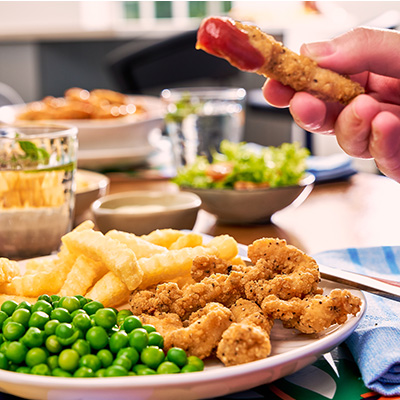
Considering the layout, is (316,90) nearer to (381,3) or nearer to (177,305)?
(177,305)

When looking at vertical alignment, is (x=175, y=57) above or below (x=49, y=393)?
below

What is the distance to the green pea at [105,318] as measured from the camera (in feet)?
2.76

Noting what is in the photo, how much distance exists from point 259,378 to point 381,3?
7.68 meters

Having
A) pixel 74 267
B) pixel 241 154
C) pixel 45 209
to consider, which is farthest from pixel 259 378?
pixel 241 154

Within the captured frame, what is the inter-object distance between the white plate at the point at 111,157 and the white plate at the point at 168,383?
1.72m

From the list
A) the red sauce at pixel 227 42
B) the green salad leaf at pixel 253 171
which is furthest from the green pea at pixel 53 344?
the green salad leaf at pixel 253 171

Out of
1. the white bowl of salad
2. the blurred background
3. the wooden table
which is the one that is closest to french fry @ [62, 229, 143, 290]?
the wooden table

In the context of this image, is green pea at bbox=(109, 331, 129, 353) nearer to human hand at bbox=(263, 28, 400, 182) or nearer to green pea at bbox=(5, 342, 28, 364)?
green pea at bbox=(5, 342, 28, 364)

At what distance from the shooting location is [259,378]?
30.0 inches

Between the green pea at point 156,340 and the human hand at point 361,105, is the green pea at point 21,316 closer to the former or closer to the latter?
the green pea at point 156,340

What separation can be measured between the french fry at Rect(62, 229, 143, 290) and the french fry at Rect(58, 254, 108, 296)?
0.02 metres

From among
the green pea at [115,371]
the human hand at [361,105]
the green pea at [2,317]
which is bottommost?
the green pea at [2,317]

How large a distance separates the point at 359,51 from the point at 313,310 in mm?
530

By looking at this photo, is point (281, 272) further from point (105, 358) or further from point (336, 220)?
point (336, 220)
